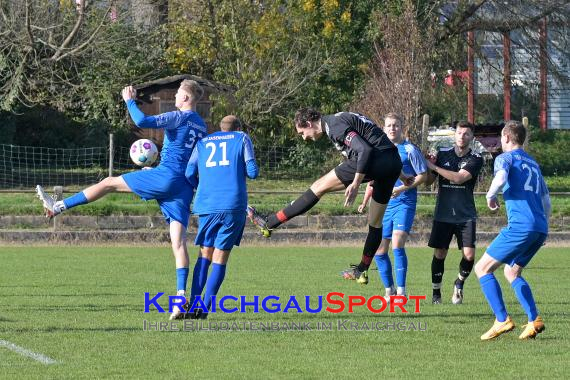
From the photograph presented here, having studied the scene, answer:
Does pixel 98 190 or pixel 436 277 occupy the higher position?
pixel 98 190

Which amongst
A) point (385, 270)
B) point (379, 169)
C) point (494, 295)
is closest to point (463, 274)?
point (385, 270)

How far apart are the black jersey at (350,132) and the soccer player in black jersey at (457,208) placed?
1665 mm

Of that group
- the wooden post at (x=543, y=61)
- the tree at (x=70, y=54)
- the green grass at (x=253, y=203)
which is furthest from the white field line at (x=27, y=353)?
the wooden post at (x=543, y=61)

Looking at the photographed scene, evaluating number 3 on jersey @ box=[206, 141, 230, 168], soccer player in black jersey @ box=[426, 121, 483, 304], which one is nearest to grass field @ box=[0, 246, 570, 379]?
soccer player in black jersey @ box=[426, 121, 483, 304]

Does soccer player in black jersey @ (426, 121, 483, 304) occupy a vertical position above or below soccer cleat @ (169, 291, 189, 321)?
above

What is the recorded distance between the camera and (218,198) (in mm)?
9656

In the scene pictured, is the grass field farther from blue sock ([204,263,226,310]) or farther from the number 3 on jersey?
the number 3 on jersey

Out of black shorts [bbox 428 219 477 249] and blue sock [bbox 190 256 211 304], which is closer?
blue sock [bbox 190 256 211 304]

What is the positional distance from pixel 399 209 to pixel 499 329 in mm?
3523

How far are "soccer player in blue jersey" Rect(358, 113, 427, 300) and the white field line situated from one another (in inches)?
174

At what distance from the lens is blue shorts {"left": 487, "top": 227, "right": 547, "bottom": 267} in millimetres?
8922

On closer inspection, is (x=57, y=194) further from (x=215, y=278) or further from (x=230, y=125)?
(x=215, y=278)

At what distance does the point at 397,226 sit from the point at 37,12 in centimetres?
2001

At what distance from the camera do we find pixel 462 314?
10602 millimetres
